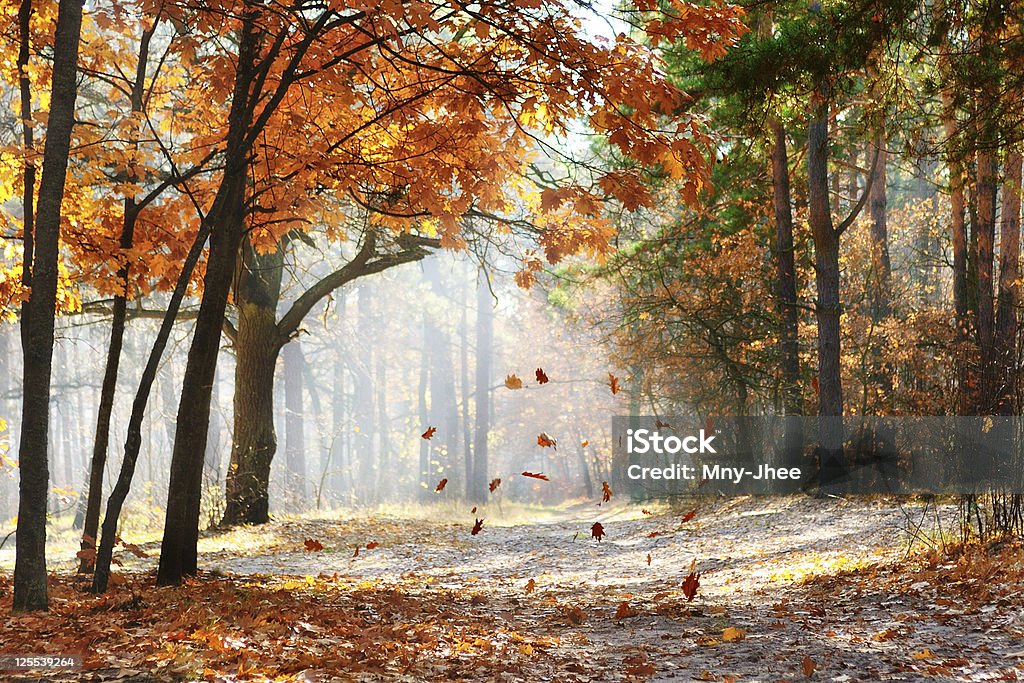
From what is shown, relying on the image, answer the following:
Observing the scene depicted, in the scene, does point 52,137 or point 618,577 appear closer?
point 52,137

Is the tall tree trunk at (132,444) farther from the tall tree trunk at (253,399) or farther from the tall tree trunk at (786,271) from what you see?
the tall tree trunk at (786,271)

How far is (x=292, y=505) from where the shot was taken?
1970 centimetres

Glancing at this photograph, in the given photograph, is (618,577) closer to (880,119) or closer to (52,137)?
(880,119)

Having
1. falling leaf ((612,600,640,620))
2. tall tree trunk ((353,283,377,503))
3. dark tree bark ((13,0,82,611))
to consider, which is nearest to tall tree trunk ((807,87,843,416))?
falling leaf ((612,600,640,620))

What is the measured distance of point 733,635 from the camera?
5.51m

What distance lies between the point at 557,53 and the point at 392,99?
6.36 ft

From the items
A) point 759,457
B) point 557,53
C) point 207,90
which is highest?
point 207,90

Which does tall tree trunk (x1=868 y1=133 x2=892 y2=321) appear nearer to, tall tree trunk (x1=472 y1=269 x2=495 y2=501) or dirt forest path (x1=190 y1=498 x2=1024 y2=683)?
dirt forest path (x1=190 y1=498 x2=1024 y2=683)

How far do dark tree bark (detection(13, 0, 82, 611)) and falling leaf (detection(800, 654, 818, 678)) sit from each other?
13.2ft

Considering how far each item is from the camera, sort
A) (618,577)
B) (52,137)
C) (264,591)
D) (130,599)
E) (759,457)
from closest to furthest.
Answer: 1. (52,137)
2. (130,599)
3. (264,591)
4. (618,577)
5. (759,457)

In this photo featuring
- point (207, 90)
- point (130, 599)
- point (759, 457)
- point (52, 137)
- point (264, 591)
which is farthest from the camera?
point (759, 457)

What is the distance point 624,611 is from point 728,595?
1.44 m

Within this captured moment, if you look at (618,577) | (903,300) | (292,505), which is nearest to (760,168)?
(903,300)

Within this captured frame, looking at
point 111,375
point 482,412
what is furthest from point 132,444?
point 482,412
